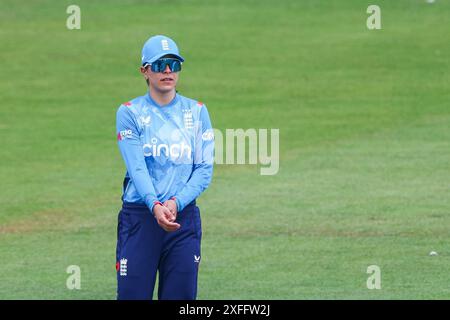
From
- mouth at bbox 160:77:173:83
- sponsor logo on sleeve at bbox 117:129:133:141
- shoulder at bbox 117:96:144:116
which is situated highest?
mouth at bbox 160:77:173:83

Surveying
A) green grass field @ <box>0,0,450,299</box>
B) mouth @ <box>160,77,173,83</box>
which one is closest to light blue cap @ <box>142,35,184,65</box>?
mouth @ <box>160,77,173,83</box>

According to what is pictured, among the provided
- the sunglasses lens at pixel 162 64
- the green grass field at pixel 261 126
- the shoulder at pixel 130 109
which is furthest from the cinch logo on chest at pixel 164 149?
the green grass field at pixel 261 126

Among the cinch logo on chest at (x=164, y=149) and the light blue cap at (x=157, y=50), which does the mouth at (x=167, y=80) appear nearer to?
the light blue cap at (x=157, y=50)

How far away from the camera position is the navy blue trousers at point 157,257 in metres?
8.92

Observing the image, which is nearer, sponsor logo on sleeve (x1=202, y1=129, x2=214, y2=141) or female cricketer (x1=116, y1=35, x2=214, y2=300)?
female cricketer (x1=116, y1=35, x2=214, y2=300)

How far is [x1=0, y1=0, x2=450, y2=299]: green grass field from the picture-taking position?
1374cm

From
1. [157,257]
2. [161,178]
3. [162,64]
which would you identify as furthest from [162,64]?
[157,257]

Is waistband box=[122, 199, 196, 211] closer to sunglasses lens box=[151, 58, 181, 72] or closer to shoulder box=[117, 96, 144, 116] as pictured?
shoulder box=[117, 96, 144, 116]

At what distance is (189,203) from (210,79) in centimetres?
1733

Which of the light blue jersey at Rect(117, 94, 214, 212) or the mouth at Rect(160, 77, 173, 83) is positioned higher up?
the mouth at Rect(160, 77, 173, 83)

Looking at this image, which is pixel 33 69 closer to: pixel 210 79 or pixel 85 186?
pixel 210 79

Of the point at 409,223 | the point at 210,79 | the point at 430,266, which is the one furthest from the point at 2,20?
the point at 430,266

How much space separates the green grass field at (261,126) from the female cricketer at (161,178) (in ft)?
11.2

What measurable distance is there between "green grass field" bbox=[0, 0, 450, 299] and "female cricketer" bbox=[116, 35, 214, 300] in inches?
135
